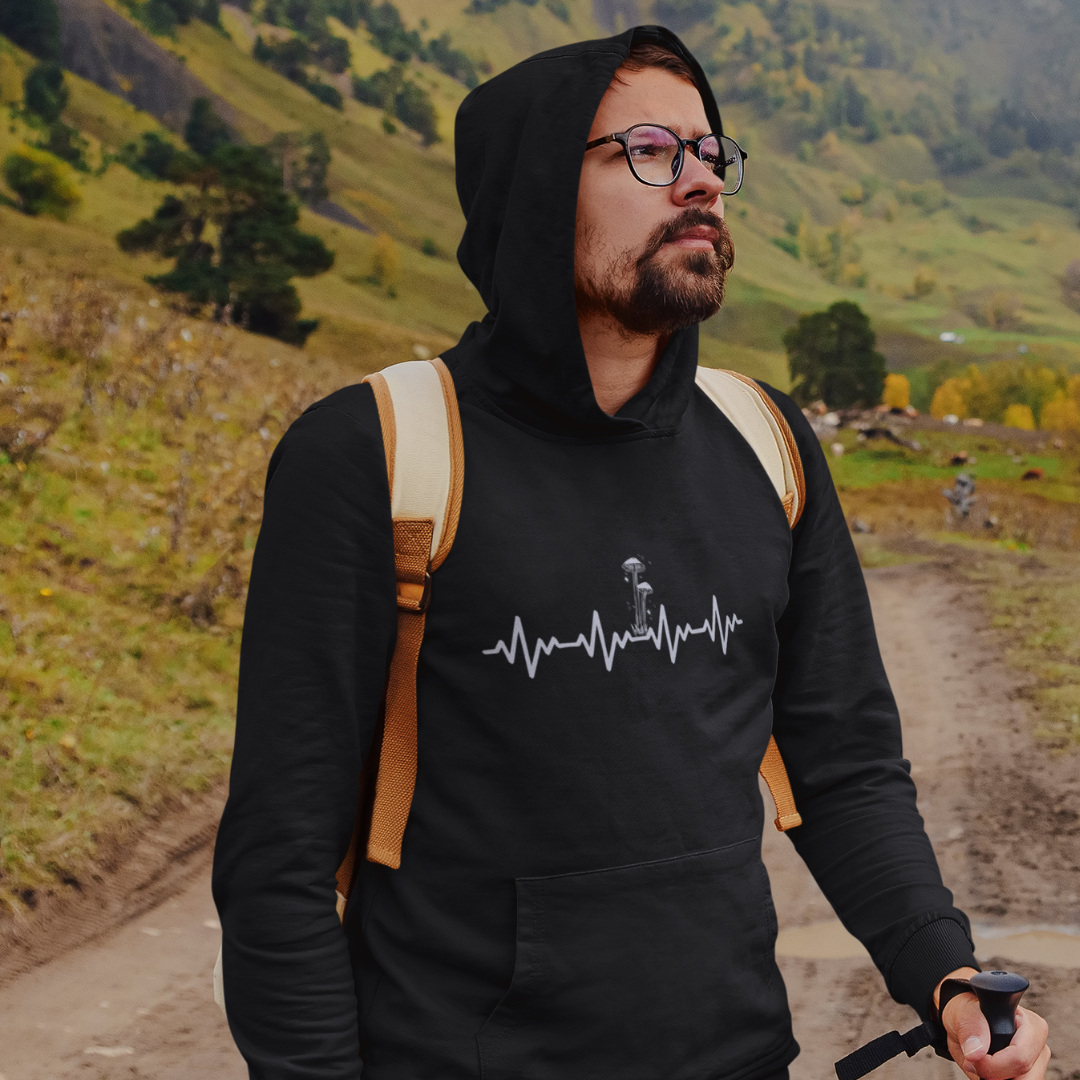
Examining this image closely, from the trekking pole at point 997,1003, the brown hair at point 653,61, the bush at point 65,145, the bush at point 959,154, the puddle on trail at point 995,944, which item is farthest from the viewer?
the bush at point 959,154

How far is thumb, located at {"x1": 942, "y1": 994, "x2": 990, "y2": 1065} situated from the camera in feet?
4.73

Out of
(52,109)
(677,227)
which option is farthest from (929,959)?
(52,109)

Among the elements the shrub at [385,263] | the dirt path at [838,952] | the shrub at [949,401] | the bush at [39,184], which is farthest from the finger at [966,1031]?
the shrub at [949,401]

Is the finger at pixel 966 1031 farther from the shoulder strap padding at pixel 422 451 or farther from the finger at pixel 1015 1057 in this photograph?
the shoulder strap padding at pixel 422 451

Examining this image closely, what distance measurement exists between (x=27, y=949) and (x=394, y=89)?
59.2 ft

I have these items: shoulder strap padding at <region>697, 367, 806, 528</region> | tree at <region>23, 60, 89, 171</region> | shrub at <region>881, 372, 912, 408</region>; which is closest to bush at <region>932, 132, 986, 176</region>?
shrub at <region>881, 372, 912, 408</region>

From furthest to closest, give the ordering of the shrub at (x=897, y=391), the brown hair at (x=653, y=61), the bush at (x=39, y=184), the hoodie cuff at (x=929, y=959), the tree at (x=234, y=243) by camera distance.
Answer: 1. the shrub at (x=897, y=391)
2. the bush at (x=39, y=184)
3. the tree at (x=234, y=243)
4. the brown hair at (x=653, y=61)
5. the hoodie cuff at (x=929, y=959)

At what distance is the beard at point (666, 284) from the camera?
65.4 inches

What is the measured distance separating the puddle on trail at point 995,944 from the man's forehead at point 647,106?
4.04m

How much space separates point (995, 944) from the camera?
513cm

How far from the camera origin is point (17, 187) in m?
13.3

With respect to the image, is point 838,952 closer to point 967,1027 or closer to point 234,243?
point 967,1027

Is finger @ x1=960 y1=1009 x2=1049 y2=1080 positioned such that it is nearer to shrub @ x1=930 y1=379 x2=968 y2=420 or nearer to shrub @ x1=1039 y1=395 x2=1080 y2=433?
shrub @ x1=1039 y1=395 x2=1080 y2=433

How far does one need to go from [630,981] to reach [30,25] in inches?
672
